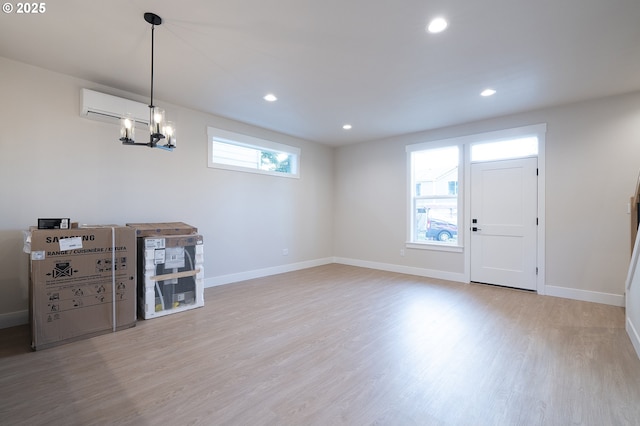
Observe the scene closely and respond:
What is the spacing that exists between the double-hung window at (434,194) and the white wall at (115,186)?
240cm

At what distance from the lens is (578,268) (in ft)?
13.2

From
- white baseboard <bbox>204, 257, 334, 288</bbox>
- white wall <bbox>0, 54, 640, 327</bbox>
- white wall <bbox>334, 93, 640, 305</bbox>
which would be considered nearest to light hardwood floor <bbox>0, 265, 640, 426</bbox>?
white wall <bbox>334, 93, 640, 305</bbox>

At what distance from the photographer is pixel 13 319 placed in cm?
304

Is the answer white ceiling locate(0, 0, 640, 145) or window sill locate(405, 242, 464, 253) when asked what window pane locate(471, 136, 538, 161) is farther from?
window sill locate(405, 242, 464, 253)

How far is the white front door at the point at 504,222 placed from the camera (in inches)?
173

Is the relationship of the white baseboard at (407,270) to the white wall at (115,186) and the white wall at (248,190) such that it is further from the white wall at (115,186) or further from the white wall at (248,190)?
the white wall at (115,186)

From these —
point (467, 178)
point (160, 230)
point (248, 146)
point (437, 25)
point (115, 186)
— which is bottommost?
point (160, 230)

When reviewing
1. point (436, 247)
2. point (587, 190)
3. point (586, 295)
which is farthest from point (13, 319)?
point (587, 190)

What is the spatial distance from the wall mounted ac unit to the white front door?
16.9 feet

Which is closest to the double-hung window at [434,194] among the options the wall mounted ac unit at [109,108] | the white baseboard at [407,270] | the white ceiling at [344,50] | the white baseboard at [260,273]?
the white baseboard at [407,270]

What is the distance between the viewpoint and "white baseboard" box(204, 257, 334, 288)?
4652mm

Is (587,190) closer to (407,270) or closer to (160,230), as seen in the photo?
(407,270)

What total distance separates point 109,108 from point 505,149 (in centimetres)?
573

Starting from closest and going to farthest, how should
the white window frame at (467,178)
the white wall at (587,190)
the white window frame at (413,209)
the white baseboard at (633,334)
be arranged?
the white baseboard at (633,334) → the white wall at (587,190) → the white window frame at (467,178) → the white window frame at (413,209)
